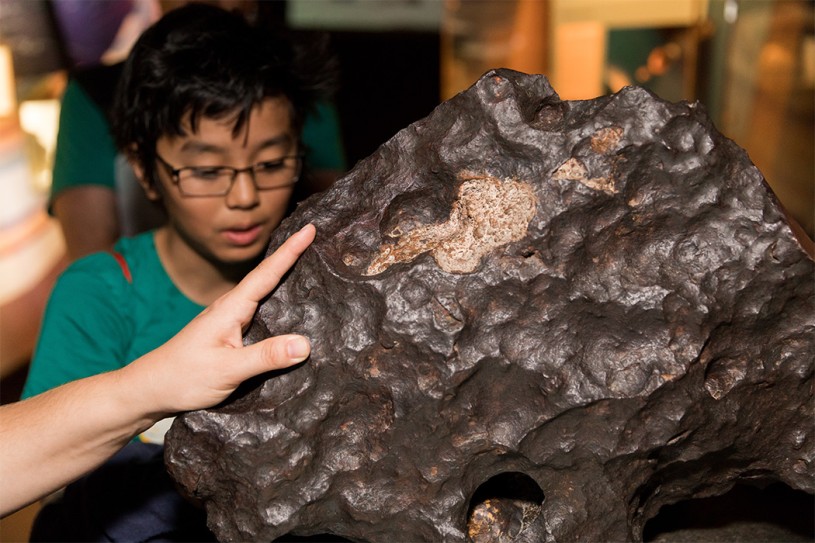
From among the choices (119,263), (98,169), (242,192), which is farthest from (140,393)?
(98,169)

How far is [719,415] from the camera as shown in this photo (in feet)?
3.79

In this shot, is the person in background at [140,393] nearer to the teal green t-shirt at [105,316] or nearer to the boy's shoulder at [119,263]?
the teal green t-shirt at [105,316]

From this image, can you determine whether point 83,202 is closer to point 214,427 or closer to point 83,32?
point 83,32

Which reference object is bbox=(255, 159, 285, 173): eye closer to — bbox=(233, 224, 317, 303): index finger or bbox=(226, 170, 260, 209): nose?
bbox=(226, 170, 260, 209): nose

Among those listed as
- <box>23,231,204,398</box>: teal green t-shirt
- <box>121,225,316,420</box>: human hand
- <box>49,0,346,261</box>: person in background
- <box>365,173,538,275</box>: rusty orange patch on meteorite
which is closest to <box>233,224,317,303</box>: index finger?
<box>121,225,316,420</box>: human hand

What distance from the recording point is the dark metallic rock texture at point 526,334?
3.68ft

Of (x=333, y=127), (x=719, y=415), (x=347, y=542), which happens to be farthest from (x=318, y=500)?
(x=333, y=127)

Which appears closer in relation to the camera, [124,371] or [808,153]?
[124,371]

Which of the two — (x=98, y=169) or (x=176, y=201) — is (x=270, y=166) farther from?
(x=98, y=169)

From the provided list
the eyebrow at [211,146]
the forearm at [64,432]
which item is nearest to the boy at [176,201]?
the eyebrow at [211,146]

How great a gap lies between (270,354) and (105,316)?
24.5 inches

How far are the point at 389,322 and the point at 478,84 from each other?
0.34 meters

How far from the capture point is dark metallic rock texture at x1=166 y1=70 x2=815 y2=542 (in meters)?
1.12

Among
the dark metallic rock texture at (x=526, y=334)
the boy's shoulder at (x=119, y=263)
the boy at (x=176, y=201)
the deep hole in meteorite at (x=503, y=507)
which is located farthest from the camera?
the boy's shoulder at (x=119, y=263)
